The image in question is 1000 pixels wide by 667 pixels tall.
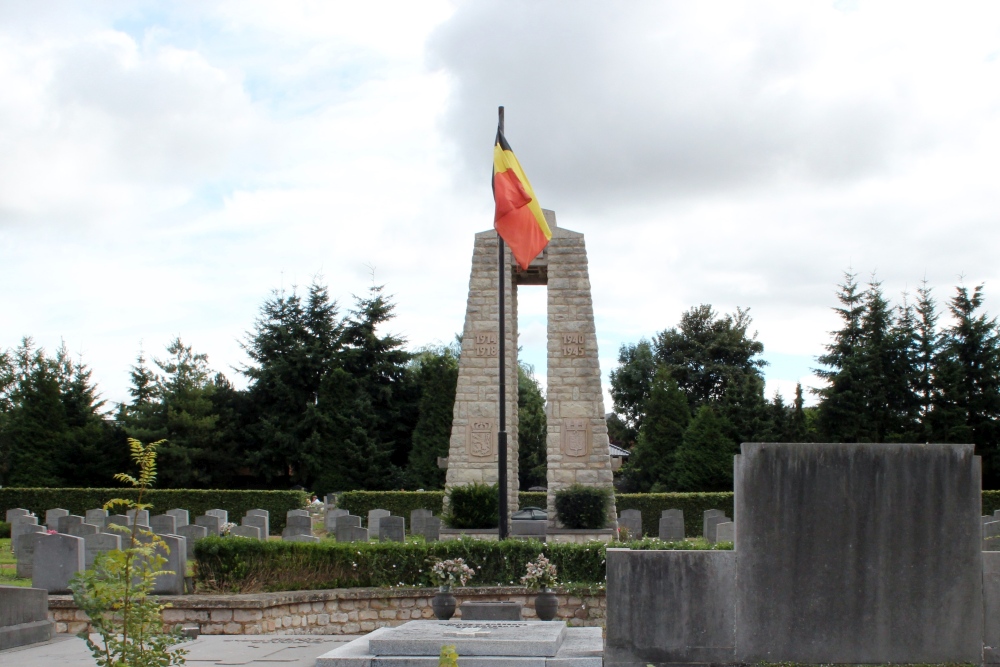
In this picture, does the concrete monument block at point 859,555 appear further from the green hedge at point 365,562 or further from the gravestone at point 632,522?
the gravestone at point 632,522

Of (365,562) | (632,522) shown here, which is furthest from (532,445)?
(365,562)

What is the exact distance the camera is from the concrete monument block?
6.66 metres

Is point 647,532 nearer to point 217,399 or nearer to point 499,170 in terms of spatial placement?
point 499,170

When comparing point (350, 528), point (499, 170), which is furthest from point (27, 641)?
point (499, 170)

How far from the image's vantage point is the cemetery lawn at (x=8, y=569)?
13.4 meters

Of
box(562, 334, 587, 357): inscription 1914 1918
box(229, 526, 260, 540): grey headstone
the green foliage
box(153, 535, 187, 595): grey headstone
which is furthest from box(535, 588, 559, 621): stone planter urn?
the green foliage

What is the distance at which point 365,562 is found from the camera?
12234 millimetres

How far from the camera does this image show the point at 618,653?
6.80 m

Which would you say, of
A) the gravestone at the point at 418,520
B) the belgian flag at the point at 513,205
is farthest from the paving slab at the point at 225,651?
the gravestone at the point at 418,520

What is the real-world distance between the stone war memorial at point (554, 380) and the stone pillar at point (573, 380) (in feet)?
0.06

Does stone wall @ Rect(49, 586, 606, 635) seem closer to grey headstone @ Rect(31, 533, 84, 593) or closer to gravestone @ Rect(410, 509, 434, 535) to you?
grey headstone @ Rect(31, 533, 84, 593)

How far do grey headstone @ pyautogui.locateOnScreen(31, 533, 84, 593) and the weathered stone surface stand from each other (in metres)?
7.33

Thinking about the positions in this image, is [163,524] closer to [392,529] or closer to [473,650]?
[392,529]

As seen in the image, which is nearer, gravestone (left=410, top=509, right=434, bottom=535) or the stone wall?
the stone wall
